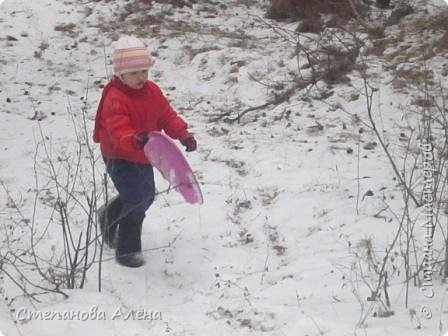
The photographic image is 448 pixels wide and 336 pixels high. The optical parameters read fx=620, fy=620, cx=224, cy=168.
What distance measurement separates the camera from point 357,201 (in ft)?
15.5

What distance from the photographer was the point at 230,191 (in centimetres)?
528

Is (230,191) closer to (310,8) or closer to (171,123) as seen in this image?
(171,123)

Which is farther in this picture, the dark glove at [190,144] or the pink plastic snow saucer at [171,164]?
the dark glove at [190,144]

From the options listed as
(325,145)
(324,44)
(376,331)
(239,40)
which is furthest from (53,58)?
(376,331)

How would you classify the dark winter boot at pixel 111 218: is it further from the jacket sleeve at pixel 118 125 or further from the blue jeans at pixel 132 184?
the jacket sleeve at pixel 118 125

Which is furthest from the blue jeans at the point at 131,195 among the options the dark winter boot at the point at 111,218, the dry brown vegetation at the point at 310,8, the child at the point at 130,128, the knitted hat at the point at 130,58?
the dry brown vegetation at the point at 310,8

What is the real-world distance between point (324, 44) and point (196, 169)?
128 inches

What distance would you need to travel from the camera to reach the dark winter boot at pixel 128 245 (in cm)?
413

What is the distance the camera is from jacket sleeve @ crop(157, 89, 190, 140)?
4.20m

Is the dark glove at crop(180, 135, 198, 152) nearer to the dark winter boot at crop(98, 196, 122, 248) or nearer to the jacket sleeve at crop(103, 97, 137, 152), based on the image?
the jacket sleeve at crop(103, 97, 137, 152)

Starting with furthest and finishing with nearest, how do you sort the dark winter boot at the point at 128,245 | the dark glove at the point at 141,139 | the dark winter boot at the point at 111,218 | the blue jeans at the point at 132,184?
the dark winter boot at the point at 111,218 < the dark winter boot at the point at 128,245 < the blue jeans at the point at 132,184 < the dark glove at the point at 141,139

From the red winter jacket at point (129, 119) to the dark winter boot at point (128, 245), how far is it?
1.49 ft

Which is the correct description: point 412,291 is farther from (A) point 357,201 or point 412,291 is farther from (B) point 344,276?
(A) point 357,201

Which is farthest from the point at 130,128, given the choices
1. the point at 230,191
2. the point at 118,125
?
the point at 230,191
